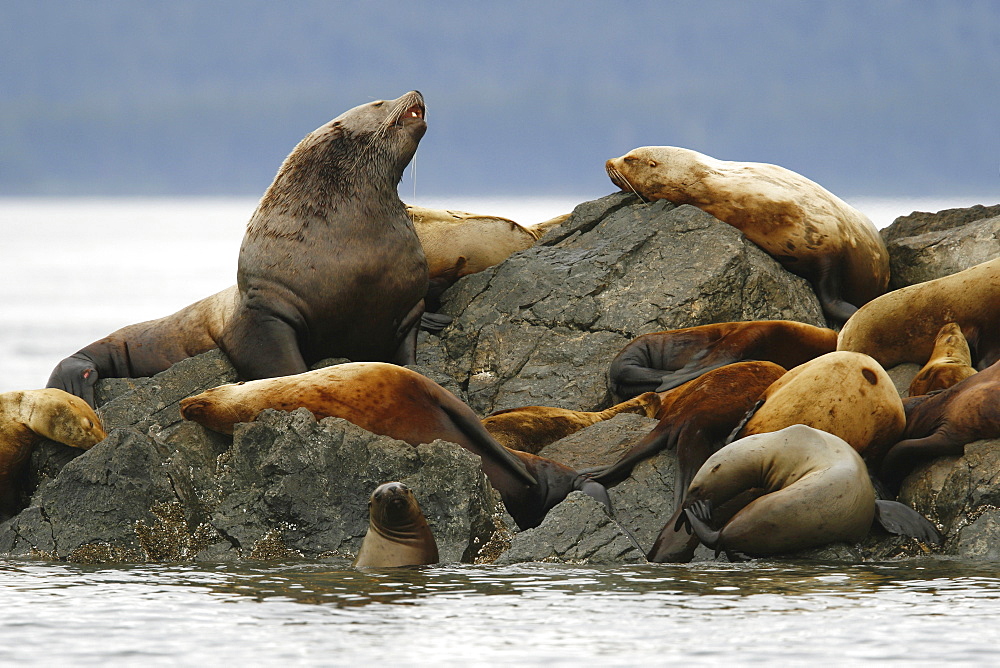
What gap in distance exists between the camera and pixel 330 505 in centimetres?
679

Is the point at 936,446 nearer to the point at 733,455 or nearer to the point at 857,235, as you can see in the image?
the point at 733,455

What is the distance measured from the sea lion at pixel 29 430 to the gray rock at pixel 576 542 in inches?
119

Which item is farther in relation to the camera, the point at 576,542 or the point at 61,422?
the point at 61,422

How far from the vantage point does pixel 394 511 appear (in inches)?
237

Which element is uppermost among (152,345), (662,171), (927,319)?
(662,171)

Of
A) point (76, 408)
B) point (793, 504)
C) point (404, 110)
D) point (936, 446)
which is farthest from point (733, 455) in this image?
point (404, 110)

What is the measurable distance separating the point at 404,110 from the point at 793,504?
5.52 m

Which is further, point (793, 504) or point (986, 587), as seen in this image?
point (793, 504)

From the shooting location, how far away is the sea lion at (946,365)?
323 inches

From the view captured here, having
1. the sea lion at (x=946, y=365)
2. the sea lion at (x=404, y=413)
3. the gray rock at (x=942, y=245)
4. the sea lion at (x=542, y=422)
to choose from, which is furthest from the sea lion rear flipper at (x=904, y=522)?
the gray rock at (x=942, y=245)

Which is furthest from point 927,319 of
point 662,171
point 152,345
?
point 152,345

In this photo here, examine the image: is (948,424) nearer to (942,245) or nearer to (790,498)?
(790,498)

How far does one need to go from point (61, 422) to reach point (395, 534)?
9.22 ft

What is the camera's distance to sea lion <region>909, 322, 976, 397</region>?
821 centimetres
